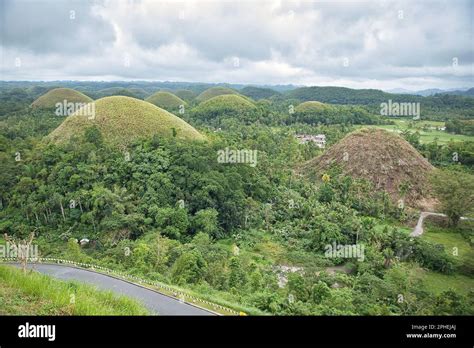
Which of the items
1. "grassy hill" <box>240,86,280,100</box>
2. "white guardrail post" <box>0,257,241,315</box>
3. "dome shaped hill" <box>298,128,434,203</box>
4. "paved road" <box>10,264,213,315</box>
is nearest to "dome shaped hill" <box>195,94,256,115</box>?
"dome shaped hill" <box>298,128,434,203</box>

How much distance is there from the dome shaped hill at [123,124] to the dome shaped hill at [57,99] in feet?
142

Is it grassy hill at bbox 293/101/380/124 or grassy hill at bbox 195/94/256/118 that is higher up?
grassy hill at bbox 195/94/256/118

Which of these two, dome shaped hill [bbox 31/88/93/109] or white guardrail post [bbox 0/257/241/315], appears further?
dome shaped hill [bbox 31/88/93/109]

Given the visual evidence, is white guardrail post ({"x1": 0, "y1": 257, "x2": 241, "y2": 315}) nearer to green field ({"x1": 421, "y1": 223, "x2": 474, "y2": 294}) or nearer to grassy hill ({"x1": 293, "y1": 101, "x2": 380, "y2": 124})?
green field ({"x1": 421, "y1": 223, "x2": 474, "y2": 294})

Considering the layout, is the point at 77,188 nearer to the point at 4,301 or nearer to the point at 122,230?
the point at 122,230

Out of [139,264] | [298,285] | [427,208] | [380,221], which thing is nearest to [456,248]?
[380,221]

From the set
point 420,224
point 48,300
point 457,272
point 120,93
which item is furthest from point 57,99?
point 48,300

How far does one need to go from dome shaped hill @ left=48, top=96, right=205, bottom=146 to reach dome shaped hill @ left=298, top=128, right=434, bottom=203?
45.1 feet

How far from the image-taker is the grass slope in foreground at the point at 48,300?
5.39 meters

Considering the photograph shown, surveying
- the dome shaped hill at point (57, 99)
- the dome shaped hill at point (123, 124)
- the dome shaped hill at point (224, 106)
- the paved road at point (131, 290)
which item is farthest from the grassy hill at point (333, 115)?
the paved road at point (131, 290)

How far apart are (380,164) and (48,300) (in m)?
33.0

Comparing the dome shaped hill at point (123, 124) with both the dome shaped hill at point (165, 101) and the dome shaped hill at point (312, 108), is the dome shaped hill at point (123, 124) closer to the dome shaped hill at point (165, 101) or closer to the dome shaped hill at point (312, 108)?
the dome shaped hill at point (312, 108)

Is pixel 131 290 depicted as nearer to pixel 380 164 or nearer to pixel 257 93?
pixel 380 164

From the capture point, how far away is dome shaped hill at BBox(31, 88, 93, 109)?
74.7 metres
